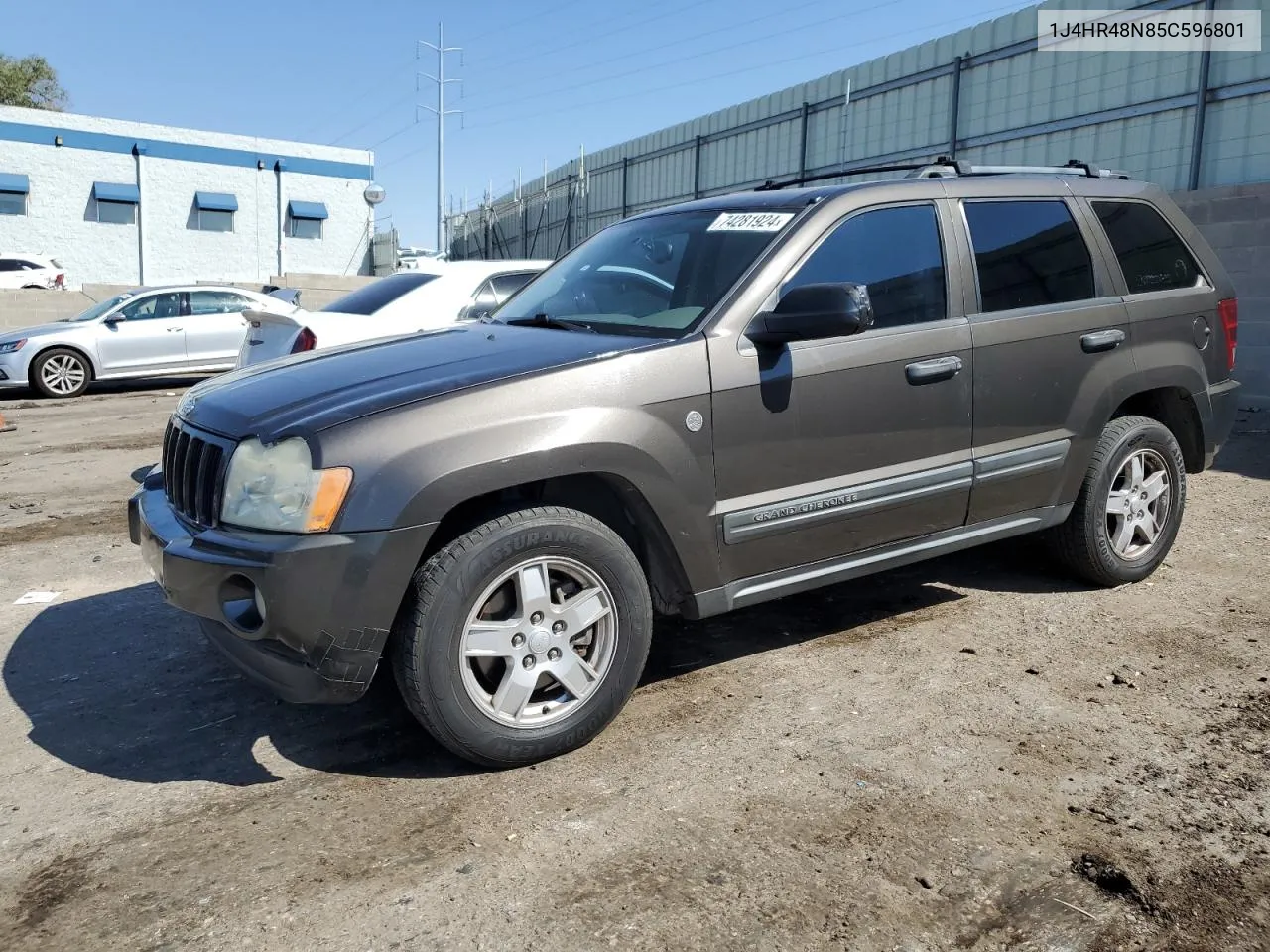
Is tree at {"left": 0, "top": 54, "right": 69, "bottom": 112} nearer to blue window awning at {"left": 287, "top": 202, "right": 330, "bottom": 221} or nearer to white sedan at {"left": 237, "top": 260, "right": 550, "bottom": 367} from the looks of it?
blue window awning at {"left": 287, "top": 202, "right": 330, "bottom": 221}

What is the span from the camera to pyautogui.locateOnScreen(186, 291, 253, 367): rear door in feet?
49.4

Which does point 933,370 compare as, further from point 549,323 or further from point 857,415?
point 549,323

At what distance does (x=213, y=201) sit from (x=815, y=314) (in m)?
36.7

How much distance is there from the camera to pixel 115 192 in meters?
33.9

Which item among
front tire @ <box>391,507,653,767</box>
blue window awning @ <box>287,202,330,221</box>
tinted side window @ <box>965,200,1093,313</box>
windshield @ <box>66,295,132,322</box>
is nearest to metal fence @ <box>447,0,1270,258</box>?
tinted side window @ <box>965,200,1093,313</box>

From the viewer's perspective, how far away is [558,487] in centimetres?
341

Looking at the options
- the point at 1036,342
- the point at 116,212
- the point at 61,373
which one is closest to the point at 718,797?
the point at 1036,342

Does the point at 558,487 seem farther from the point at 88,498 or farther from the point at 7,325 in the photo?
the point at 7,325

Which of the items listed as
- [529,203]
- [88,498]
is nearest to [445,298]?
[88,498]

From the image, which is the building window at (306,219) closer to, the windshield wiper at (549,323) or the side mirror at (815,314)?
the windshield wiper at (549,323)

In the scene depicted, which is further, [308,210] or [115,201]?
[308,210]

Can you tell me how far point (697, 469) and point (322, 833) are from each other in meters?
1.58

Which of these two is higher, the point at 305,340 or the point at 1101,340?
the point at 1101,340

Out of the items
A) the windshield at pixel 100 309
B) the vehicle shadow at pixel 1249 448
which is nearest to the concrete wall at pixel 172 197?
the windshield at pixel 100 309
